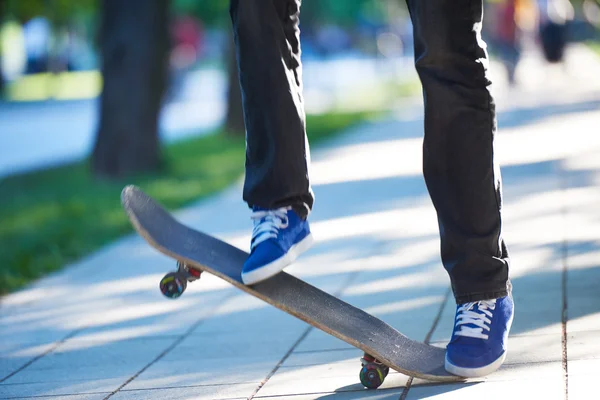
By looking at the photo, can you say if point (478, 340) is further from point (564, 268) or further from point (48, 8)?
point (48, 8)

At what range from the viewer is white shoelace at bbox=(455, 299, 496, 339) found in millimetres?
2975

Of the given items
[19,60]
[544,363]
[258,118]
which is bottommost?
[19,60]

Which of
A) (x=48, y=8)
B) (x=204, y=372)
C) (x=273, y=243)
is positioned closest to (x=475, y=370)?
(x=273, y=243)

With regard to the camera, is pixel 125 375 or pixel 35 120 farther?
pixel 35 120

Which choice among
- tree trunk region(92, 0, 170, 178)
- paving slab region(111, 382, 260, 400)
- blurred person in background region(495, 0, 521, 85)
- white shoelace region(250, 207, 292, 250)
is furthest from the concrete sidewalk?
blurred person in background region(495, 0, 521, 85)

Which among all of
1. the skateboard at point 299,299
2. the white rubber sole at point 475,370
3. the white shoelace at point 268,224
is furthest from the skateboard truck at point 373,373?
the white shoelace at point 268,224

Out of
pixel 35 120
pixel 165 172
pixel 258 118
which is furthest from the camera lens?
pixel 35 120

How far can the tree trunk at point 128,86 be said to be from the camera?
11344 millimetres

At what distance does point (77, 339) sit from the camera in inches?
173

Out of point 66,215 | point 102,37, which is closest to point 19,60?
point 102,37

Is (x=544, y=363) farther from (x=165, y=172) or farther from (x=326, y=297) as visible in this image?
(x=165, y=172)

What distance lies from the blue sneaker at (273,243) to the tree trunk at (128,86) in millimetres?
8436

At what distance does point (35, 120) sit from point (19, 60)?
27.2 m

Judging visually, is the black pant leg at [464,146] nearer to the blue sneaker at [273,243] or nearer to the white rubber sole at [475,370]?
the white rubber sole at [475,370]
